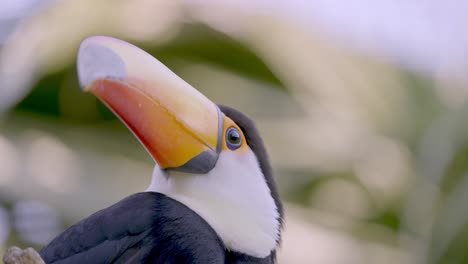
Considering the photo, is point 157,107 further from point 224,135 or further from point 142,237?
point 142,237

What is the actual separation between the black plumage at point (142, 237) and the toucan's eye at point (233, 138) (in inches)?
13.2

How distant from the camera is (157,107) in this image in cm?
338

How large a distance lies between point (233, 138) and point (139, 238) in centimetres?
60

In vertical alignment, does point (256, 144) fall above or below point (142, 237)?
above

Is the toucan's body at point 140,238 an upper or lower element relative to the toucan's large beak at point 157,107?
lower

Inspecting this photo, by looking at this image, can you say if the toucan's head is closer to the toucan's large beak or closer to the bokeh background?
the toucan's large beak

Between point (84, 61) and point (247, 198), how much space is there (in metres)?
0.98

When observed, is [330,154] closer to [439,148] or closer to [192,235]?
[439,148]

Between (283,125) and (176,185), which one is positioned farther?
(283,125)

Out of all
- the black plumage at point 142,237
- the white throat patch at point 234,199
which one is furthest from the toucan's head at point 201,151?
the black plumage at point 142,237

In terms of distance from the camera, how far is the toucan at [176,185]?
3.23m

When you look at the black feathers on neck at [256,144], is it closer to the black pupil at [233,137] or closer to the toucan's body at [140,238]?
the black pupil at [233,137]

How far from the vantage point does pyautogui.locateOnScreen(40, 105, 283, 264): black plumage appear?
10.6 ft

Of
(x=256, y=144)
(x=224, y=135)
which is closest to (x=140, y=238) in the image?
(x=224, y=135)
